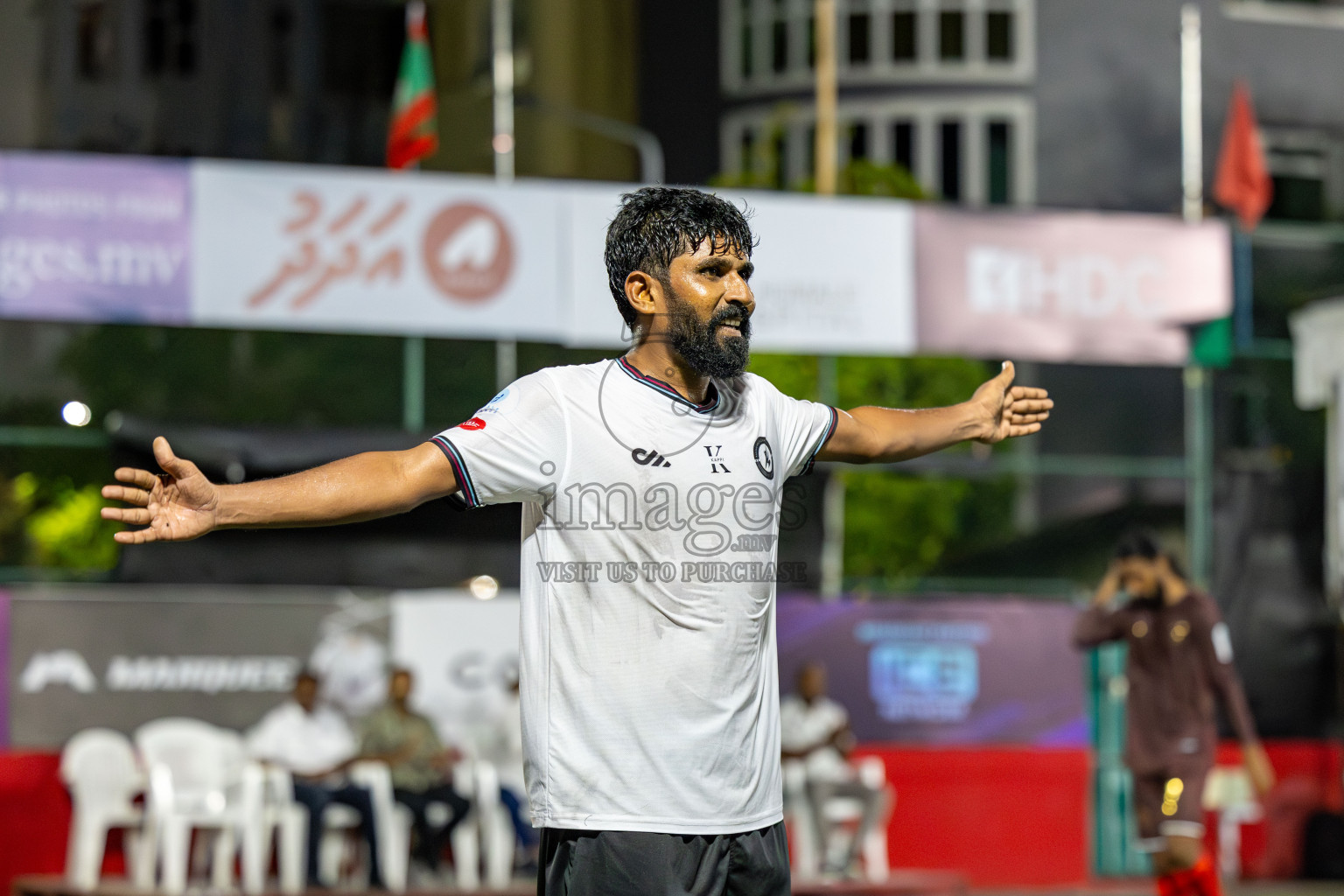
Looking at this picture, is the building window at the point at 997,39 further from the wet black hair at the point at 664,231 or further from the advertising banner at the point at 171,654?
the wet black hair at the point at 664,231

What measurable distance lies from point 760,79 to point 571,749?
18.2 metres

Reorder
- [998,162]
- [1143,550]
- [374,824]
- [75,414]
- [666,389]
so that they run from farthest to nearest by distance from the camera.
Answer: [998,162], [75,414], [374,824], [1143,550], [666,389]

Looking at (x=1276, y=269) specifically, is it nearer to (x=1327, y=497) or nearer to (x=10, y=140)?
(x=1327, y=497)

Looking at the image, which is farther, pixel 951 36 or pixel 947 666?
pixel 951 36

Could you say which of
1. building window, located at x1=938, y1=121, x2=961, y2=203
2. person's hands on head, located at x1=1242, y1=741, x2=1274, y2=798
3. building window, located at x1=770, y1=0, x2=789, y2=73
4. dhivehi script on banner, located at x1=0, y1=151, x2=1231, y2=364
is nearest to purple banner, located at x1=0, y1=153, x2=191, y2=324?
dhivehi script on banner, located at x1=0, y1=151, x2=1231, y2=364

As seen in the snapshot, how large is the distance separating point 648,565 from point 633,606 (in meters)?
0.08

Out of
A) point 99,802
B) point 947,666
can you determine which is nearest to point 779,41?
point 947,666

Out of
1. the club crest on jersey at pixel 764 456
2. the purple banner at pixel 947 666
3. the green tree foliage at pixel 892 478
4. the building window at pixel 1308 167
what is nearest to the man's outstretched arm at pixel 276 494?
the club crest on jersey at pixel 764 456

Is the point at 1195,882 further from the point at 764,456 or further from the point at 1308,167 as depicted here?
the point at 1308,167

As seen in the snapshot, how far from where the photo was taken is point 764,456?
11.5 feet

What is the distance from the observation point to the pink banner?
482 inches

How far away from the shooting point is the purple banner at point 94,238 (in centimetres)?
1064

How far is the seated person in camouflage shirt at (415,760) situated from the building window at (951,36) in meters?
13.4

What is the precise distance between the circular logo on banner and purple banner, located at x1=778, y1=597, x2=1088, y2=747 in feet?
10.1
